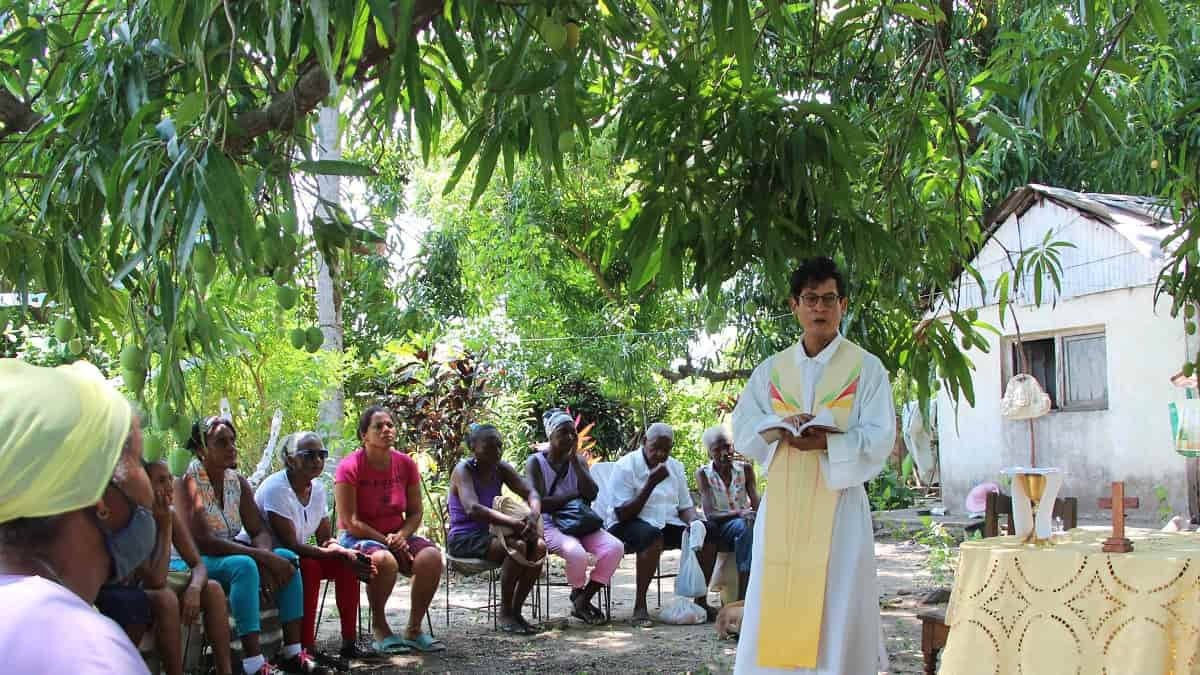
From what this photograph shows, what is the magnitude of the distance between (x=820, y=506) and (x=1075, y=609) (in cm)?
105

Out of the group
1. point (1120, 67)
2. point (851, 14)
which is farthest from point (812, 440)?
point (1120, 67)

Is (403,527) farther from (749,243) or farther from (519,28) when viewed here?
(519,28)

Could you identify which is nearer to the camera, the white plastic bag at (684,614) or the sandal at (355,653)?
the sandal at (355,653)

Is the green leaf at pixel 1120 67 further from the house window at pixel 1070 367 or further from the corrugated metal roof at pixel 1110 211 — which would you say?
the house window at pixel 1070 367

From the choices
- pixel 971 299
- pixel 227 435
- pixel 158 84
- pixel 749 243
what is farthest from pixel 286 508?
pixel 971 299

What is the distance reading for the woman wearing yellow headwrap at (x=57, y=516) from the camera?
1185 millimetres

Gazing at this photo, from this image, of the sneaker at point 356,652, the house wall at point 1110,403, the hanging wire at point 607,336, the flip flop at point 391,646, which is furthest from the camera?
the hanging wire at point 607,336

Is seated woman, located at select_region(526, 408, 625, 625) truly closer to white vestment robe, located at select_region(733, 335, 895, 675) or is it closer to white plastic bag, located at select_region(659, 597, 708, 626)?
white plastic bag, located at select_region(659, 597, 708, 626)

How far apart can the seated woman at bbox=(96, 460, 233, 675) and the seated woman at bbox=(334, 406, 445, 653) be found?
124 cm

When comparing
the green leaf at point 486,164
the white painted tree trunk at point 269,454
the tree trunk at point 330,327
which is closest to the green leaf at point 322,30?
the green leaf at point 486,164

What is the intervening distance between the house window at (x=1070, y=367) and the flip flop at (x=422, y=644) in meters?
6.42

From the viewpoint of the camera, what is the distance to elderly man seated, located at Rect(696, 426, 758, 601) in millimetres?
7449

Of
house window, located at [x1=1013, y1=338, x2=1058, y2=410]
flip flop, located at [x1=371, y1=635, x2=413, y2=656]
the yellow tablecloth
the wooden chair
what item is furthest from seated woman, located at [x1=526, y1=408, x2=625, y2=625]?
house window, located at [x1=1013, y1=338, x2=1058, y2=410]

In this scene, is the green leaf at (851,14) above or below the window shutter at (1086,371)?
above
